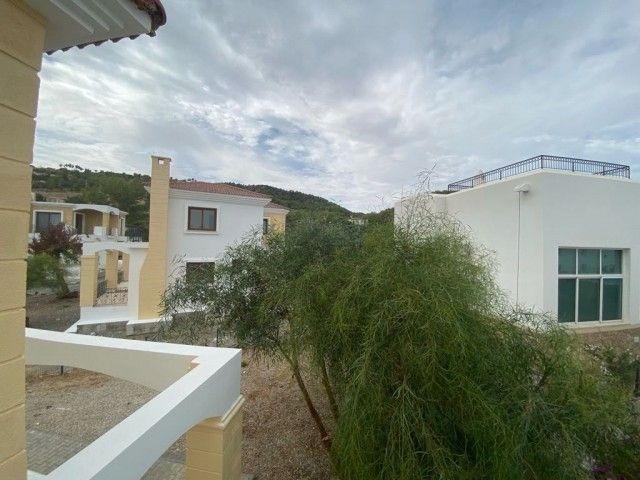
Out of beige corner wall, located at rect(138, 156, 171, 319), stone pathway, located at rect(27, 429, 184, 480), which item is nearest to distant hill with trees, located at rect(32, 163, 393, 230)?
beige corner wall, located at rect(138, 156, 171, 319)

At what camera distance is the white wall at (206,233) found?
12.6 metres

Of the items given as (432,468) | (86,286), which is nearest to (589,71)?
(432,468)

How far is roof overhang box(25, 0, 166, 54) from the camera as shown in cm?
121

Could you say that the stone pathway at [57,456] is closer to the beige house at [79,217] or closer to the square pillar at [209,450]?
the square pillar at [209,450]

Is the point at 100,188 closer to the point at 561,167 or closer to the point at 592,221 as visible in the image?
the point at 561,167

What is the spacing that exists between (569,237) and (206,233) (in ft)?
43.8

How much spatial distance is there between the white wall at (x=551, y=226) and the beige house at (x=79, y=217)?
24713 millimetres

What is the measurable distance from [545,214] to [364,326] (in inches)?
369

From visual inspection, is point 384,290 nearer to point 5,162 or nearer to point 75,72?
point 5,162

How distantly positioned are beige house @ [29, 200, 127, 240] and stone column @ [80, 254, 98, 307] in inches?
492

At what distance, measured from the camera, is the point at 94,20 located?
4.33 feet

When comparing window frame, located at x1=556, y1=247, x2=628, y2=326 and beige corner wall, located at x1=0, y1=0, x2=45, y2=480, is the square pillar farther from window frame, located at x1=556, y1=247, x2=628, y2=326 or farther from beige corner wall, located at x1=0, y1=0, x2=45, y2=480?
window frame, located at x1=556, y1=247, x2=628, y2=326

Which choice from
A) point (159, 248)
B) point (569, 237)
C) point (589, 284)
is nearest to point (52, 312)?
point (159, 248)

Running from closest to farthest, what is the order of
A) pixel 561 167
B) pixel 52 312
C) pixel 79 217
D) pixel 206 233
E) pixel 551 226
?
pixel 551 226 → pixel 561 167 → pixel 206 233 → pixel 52 312 → pixel 79 217
